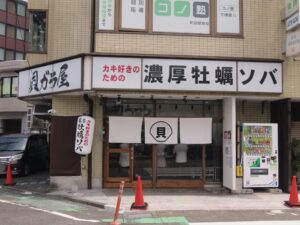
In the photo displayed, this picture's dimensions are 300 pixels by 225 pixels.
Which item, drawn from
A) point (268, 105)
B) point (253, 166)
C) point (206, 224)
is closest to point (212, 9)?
point (268, 105)

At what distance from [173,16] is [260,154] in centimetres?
535

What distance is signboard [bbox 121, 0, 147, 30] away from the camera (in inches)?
563

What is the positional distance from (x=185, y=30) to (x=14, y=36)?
4289cm

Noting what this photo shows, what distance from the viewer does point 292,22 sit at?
13.9 m

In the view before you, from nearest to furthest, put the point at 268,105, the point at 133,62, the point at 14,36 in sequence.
Answer: the point at 133,62
the point at 268,105
the point at 14,36

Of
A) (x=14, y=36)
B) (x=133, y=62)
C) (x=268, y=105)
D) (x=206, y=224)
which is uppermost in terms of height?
(x=14, y=36)

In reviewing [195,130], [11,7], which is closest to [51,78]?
[195,130]

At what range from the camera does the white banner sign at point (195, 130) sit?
1498 cm

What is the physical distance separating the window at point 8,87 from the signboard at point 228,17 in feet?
83.1

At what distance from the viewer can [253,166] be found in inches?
564

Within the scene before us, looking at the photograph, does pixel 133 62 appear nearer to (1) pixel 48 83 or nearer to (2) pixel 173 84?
(2) pixel 173 84

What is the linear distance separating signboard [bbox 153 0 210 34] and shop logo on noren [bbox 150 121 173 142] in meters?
3.13

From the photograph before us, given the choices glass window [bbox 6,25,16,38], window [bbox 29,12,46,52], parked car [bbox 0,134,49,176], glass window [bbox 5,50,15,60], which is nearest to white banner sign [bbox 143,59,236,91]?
window [bbox 29,12,46,52]

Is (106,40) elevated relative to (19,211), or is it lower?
elevated
